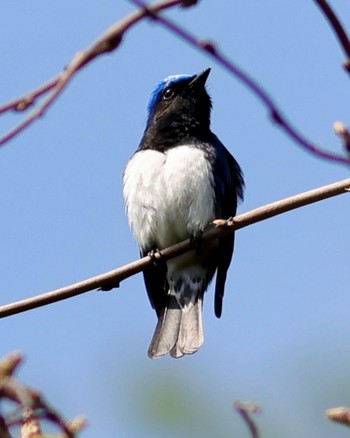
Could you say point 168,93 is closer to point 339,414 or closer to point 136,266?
point 136,266

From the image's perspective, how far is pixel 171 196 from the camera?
563 centimetres

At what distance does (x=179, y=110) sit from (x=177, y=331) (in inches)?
69.2

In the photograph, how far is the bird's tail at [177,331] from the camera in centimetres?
541

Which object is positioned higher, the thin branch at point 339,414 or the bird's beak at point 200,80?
the bird's beak at point 200,80

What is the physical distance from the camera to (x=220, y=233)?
358 cm

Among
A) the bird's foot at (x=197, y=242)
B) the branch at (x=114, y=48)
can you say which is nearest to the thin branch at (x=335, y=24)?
the branch at (x=114, y=48)

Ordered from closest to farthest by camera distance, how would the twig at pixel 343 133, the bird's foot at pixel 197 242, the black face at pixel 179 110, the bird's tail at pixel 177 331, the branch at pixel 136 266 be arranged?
1. the twig at pixel 343 133
2. the branch at pixel 136 266
3. the bird's foot at pixel 197 242
4. the bird's tail at pixel 177 331
5. the black face at pixel 179 110

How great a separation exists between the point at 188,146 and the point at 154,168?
30cm

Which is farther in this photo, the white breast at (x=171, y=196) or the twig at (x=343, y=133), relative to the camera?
the white breast at (x=171, y=196)

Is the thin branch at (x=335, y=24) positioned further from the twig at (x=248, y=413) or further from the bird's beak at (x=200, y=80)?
the bird's beak at (x=200, y=80)

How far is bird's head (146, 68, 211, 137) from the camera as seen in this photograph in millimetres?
6266

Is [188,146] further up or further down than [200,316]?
further up

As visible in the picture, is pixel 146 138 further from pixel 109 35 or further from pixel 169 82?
pixel 109 35

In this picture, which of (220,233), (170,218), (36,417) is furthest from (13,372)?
(170,218)
